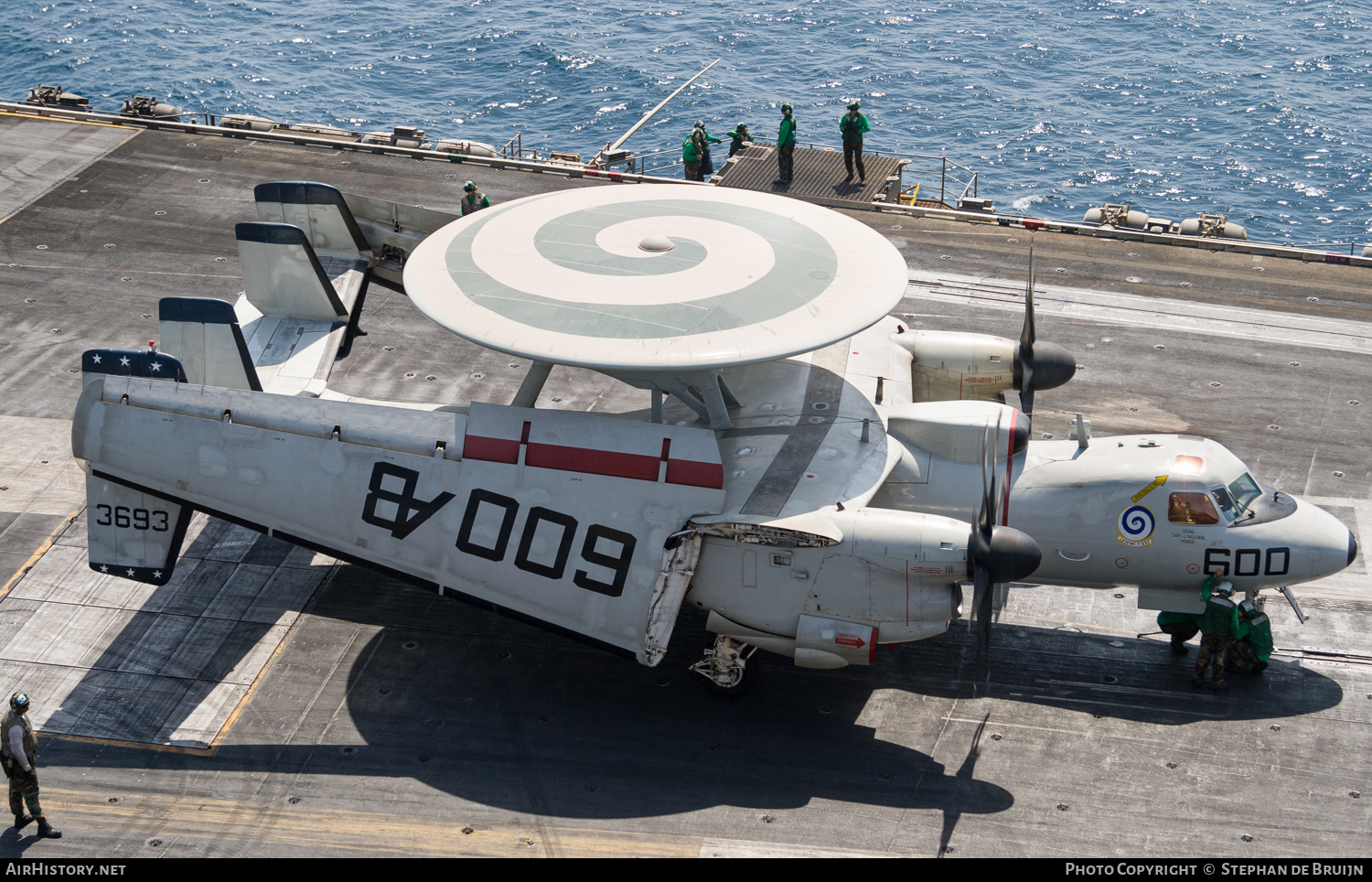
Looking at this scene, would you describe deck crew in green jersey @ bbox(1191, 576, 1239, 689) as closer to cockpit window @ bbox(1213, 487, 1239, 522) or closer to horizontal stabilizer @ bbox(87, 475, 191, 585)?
cockpit window @ bbox(1213, 487, 1239, 522)

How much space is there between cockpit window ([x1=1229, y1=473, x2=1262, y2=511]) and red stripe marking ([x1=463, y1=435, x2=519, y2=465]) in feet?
46.4

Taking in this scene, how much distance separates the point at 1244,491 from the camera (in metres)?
25.1

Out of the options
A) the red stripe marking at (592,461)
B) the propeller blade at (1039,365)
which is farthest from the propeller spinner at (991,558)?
the propeller blade at (1039,365)

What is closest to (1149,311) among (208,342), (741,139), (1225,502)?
(1225,502)

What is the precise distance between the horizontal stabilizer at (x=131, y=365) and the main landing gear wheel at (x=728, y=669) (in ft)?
39.9

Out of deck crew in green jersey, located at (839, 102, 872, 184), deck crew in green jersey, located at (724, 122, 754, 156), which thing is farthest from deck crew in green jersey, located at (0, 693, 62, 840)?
deck crew in green jersey, located at (724, 122, 754, 156)

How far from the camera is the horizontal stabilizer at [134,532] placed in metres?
25.8

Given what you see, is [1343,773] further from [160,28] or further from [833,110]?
[160,28]

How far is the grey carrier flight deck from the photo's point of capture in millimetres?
22719

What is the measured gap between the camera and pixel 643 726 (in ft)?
81.1

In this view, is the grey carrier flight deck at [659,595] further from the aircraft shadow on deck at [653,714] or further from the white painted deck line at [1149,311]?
the white painted deck line at [1149,311]

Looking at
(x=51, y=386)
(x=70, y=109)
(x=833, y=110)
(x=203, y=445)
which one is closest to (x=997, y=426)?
(x=203, y=445)

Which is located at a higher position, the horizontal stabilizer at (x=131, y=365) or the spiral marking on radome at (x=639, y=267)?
the spiral marking on radome at (x=639, y=267)

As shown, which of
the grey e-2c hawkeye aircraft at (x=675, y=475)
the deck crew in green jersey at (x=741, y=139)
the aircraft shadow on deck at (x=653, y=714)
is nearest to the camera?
the aircraft shadow on deck at (x=653, y=714)
